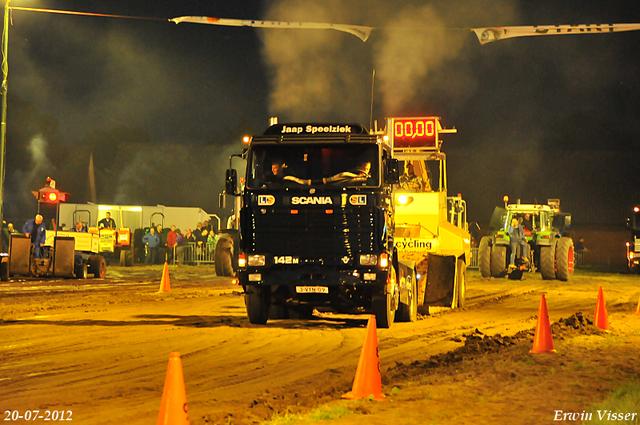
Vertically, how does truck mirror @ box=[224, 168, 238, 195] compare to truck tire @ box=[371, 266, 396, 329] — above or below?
above

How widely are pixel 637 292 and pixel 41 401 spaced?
2056 cm

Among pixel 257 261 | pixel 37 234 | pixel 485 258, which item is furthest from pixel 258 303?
pixel 485 258

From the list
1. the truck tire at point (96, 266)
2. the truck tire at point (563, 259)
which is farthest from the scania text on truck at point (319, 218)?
the truck tire at point (563, 259)

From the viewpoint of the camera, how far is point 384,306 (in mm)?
12633

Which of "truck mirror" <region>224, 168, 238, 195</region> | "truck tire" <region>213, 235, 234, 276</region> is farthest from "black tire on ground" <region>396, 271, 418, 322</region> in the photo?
"truck tire" <region>213, 235, 234, 276</region>

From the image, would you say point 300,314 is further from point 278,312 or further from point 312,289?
point 312,289

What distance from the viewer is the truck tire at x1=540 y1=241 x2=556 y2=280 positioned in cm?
2779

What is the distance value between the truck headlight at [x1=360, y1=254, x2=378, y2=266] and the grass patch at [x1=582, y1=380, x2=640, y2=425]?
523 cm

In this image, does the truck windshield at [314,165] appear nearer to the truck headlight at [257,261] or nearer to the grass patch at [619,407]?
the truck headlight at [257,261]

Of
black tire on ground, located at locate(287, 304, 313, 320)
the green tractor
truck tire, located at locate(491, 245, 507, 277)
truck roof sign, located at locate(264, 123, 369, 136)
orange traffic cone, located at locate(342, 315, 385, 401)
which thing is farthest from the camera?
the green tractor

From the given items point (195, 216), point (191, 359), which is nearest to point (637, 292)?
point (191, 359)

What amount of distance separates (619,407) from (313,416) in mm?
2698

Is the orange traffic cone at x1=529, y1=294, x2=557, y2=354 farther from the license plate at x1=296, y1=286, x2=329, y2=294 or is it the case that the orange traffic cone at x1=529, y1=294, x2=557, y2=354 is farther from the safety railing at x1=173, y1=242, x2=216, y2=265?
the safety railing at x1=173, y1=242, x2=216, y2=265

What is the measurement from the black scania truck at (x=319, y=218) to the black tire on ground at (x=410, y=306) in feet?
4.85
